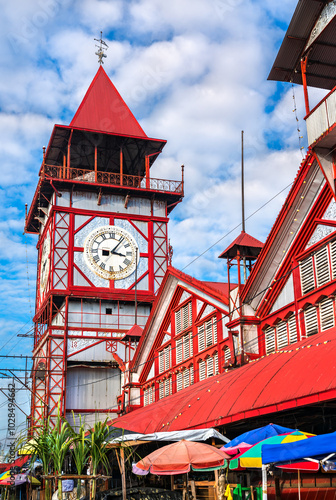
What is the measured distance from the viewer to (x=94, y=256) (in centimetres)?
4500

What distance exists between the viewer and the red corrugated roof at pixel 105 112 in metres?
47.6

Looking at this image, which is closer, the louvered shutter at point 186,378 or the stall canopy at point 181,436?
the stall canopy at point 181,436

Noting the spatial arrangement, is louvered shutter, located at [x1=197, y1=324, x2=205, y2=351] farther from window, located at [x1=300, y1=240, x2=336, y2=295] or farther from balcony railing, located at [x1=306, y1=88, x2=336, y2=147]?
balcony railing, located at [x1=306, y1=88, x2=336, y2=147]

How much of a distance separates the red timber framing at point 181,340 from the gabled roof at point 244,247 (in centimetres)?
199

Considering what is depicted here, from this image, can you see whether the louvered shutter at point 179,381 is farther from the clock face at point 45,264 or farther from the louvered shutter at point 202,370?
the clock face at point 45,264

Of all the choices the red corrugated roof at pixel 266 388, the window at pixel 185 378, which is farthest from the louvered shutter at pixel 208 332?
the red corrugated roof at pixel 266 388

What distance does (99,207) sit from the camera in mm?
46062

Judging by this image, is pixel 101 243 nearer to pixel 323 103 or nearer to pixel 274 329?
pixel 274 329

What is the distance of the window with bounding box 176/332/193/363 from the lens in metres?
28.6

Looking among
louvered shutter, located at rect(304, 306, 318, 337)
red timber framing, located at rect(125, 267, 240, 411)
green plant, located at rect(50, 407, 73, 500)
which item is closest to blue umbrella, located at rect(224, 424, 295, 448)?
louvered shutter, located at rect(304, 306, 318, 337)

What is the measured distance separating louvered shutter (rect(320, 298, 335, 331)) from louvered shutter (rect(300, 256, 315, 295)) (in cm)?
80

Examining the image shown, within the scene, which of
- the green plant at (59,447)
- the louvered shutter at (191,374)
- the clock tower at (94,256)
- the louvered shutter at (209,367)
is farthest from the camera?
the clock tower at (94,256)

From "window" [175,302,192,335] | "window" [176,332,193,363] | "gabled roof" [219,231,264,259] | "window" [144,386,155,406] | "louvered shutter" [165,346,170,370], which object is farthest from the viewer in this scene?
"window" [144,386,155,406]

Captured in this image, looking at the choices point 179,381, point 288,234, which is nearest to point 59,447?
point 288,234
